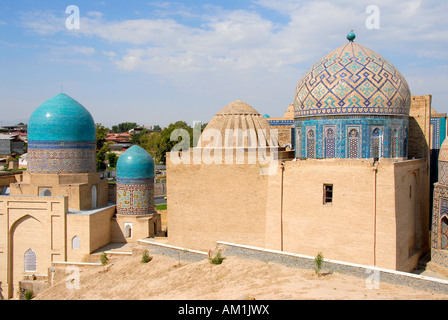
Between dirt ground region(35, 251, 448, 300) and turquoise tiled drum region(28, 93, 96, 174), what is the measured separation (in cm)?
408

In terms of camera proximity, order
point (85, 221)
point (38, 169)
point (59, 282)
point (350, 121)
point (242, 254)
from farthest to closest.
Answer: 1. point (38, 169)
2. point (85, 221)
3. point (59, 282)
4. point (350, 121)
5. point (242, 254)

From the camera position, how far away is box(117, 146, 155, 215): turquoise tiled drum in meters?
14.5

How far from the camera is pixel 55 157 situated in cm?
1430

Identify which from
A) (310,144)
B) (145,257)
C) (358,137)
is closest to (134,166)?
(145,257)

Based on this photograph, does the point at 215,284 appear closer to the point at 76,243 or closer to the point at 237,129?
the point at 237,129

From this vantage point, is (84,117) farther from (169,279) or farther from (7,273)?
(169,279)

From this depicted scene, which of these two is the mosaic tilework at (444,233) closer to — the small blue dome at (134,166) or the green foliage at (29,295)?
the small blue dome at (134,166)

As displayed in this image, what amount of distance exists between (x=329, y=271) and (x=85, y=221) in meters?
7.82

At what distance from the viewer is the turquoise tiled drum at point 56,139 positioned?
46.9 feet

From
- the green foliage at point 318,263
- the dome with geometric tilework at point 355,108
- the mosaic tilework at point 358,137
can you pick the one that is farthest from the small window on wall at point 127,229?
the green foliage at point 318,263

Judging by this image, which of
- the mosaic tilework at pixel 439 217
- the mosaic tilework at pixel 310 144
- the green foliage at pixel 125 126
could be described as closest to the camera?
the mosaic tilework at pixel 439 217

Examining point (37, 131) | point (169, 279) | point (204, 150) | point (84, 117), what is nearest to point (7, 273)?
point (37, 131)

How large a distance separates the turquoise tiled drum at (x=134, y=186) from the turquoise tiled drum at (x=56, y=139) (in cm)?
146
